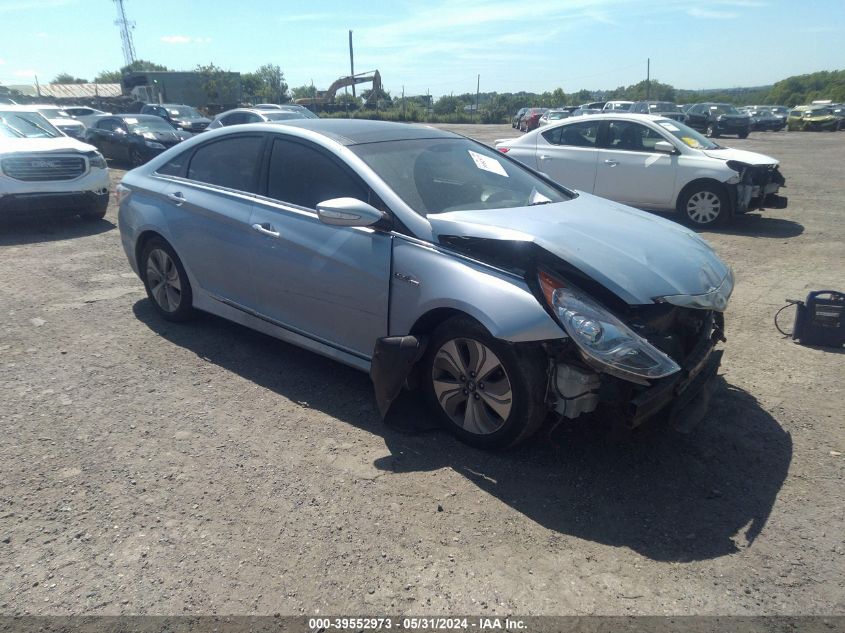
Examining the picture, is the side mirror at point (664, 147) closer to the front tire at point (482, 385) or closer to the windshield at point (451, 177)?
the windshield at point (451, 177)

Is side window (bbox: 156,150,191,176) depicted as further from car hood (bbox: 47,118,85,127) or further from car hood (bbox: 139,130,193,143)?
car hood (bbox: 47,118,85,127)

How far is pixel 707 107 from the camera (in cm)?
3653

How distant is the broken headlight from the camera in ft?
9.92

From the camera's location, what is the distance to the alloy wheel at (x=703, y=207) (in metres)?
9.55

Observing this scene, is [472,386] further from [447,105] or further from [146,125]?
[447,105]

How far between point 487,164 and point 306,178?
4.26 ft

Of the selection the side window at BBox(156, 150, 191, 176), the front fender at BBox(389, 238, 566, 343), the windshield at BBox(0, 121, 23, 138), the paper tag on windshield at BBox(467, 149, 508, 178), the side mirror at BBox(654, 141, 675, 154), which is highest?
the paper tag on windshield at BBox(467, 149, 508, 178)

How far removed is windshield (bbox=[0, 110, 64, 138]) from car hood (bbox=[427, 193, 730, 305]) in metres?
8.88

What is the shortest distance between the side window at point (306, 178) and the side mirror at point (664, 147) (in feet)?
23.4

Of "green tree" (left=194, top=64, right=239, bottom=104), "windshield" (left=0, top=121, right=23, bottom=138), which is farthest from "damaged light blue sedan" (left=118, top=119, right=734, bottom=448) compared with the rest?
"green tree" (left=194, top=64, right=239, bottom=104)

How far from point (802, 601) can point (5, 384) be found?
15.5 feet

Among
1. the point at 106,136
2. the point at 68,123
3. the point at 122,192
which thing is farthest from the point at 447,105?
the point at 122,192

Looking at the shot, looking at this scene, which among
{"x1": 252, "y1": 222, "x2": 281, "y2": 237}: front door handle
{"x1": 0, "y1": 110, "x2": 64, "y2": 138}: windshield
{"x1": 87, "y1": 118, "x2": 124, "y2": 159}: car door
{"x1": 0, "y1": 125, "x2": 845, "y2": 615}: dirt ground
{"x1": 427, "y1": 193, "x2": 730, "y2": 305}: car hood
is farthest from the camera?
{"x1": 87, "y1": 118, "x2": 124, "y2": 159}: car door

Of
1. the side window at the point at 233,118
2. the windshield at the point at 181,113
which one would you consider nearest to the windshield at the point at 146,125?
the side window at the point at 233,118
